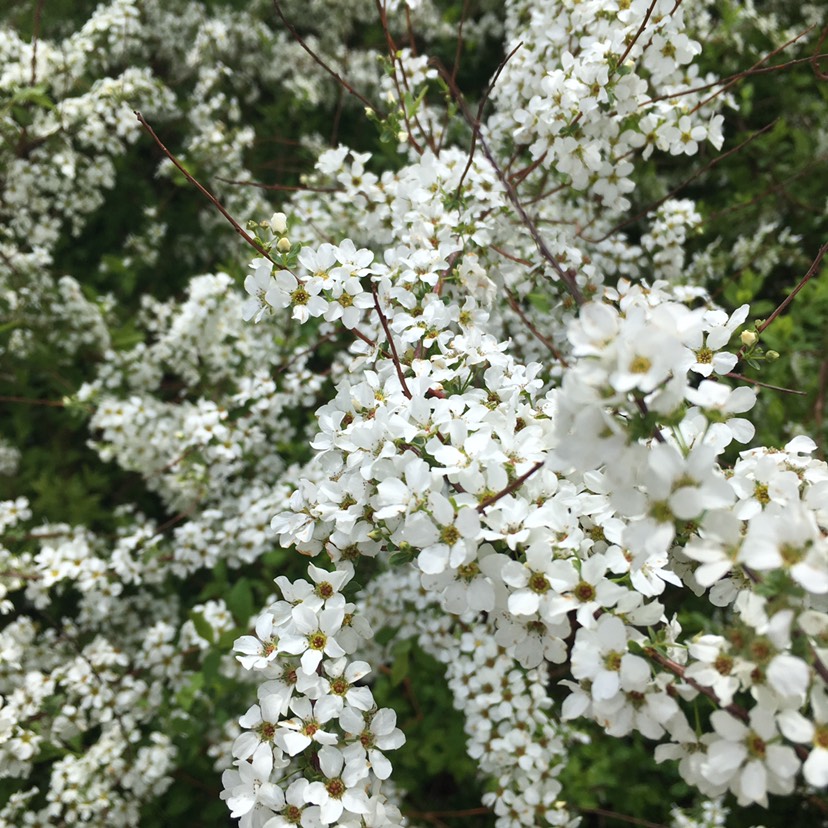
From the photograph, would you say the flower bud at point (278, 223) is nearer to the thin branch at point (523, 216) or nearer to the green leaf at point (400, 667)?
the thin branch at point (523, 216)

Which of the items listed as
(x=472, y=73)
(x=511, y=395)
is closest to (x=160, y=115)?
(x=472, y=73)

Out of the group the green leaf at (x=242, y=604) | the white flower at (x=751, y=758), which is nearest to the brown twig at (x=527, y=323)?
the white flower at (x=751, y=758)

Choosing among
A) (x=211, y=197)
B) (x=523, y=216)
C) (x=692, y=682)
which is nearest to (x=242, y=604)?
(x=211, y=197)

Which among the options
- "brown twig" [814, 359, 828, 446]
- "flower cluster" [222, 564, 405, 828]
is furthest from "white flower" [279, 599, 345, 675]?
"brown twig" [814, 359, 828, 446]

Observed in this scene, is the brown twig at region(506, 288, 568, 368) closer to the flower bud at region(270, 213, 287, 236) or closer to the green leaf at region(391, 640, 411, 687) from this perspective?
the flower bud at region(270, 213, 287, 236)

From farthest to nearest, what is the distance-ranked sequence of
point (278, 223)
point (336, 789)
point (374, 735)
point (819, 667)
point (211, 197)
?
point (278, 223) < point (211, 197) < point (374, 735) < point (336, 789) < point (819, 667)

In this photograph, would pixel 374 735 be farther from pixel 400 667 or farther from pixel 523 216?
pixel 523 216

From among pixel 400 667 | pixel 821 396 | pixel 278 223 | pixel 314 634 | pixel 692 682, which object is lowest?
pixel 692 682
